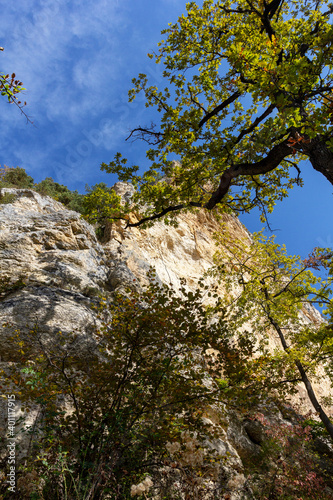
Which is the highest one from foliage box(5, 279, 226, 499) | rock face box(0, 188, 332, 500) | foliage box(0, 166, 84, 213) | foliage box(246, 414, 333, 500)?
Answer: foliage box(0, 166, 84, 213)

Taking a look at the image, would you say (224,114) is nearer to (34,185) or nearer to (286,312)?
(286,312)

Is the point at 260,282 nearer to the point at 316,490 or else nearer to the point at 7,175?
the point at 316,490

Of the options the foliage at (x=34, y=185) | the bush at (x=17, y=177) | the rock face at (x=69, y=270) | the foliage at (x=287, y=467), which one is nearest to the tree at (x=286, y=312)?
the foliage at (x=287, y=467)

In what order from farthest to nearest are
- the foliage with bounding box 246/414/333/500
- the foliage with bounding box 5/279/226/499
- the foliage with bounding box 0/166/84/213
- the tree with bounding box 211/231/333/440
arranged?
the foliage with bounding box 0/166/84/213 < the tree with bounding box 211/231/333/440 < the foliage with bounding box 246/414/333/500 < the foliage with bounding box 5/279/226/499

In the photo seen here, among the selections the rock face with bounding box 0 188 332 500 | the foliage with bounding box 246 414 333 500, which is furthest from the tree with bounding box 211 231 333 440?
the rock face with bounding box 0 188 332 500

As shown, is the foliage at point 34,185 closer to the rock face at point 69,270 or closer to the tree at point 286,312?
the rock face at point 69,270

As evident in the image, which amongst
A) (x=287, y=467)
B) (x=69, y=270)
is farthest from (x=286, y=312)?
(x=69, y=270)

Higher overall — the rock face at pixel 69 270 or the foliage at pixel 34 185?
the foliage at pixel 34 185

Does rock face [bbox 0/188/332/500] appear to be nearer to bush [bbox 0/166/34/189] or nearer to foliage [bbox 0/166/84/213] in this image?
foliage [bbox 0/166/84/213]

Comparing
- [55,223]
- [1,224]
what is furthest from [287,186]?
[1,224]

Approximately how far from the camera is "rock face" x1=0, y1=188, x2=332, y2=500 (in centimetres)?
646

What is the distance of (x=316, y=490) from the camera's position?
21.6ft

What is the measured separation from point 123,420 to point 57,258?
701 centimetres

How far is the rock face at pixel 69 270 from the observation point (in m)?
6.46
